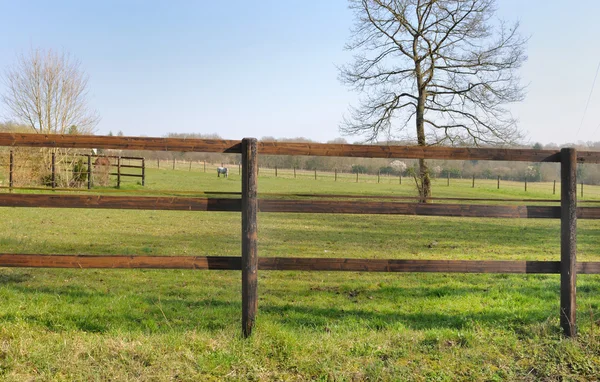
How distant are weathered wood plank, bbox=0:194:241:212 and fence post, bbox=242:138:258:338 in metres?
0.16

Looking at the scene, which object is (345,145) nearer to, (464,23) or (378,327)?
(378,327)

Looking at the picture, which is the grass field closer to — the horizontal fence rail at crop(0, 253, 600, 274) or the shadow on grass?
the shadow on grass

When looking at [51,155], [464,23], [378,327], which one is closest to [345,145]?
[378,327]

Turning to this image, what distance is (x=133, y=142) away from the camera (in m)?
4.42

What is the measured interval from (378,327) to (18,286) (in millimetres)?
5035

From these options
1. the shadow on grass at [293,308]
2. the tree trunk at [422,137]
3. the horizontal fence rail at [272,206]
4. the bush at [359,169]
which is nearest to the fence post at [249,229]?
the horizontal fence rail at [272,206]

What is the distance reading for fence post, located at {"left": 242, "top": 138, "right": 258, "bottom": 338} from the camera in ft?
13.7

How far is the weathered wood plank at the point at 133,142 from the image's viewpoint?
14.3ft

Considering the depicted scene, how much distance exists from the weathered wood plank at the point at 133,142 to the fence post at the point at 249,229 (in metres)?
0.20

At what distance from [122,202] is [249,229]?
1.28 m

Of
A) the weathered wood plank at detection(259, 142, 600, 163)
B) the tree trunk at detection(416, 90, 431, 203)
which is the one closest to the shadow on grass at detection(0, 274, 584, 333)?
the weathered wood plank at detection(259, 142, 600, 163)

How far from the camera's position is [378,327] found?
198 inches

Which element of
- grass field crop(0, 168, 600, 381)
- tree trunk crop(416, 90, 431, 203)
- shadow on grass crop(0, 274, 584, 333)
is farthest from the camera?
tree trunk crop(416, 90, 431, 203)

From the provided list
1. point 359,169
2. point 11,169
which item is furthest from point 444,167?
point 11,169
